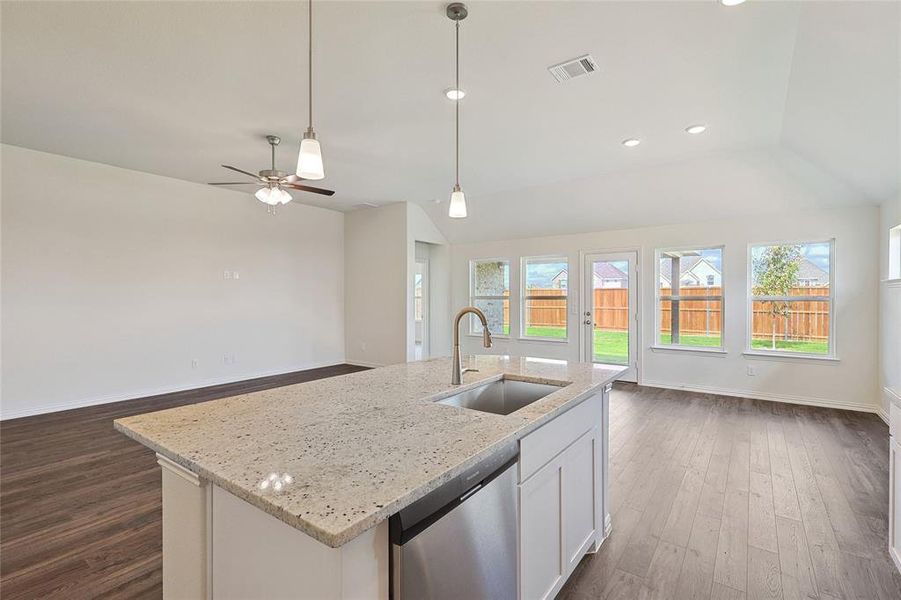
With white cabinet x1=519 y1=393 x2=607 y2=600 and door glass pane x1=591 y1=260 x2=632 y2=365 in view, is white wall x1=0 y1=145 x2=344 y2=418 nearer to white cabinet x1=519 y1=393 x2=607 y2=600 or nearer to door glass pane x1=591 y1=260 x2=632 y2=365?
door glass pane x1=591 y1=260 x2=632 y2=365

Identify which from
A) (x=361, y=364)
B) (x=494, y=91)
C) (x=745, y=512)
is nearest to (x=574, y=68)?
(x=494, y=91)

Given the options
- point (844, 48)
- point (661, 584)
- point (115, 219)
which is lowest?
point (661, 584)

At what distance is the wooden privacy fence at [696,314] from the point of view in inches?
194

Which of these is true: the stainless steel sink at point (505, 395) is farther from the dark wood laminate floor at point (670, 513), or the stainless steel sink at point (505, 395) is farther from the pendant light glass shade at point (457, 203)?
the pendant light glass shade at point (457, 203)

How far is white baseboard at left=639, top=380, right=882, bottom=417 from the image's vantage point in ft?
15.0

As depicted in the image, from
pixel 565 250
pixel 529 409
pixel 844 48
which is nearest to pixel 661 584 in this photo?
pixel 529 409

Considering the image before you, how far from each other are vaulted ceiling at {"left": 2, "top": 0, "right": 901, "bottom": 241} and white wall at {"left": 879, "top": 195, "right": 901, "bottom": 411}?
0.24 meters

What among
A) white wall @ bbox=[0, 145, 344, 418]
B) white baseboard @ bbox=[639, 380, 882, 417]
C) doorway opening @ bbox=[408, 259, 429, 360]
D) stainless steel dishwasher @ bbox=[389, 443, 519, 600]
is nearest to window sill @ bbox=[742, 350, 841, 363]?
white baseboard @ bbox=[639, 380, 882, 417]

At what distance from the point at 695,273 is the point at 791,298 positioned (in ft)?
3.53

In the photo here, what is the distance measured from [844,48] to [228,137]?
15.2ft

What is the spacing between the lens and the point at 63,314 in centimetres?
450

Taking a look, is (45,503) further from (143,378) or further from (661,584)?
(661,584)

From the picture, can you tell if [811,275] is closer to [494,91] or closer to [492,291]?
[492,291]

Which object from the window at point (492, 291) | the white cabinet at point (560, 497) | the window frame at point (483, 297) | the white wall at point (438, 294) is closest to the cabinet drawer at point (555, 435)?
the white cabinet at point (560, 497)
